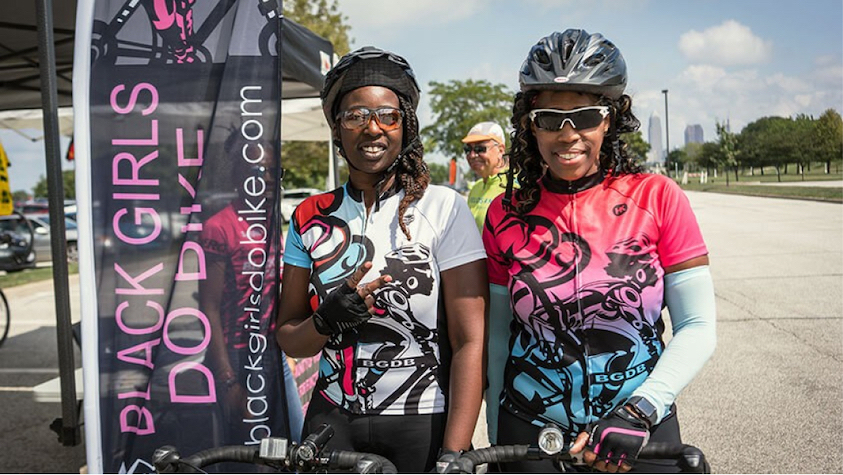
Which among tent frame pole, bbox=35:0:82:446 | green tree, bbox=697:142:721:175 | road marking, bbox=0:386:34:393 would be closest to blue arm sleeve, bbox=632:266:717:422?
tent frame pole, bbox=35:0:82:446

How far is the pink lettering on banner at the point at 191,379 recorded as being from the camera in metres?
2.54

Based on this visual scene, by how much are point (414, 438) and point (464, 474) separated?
45cm

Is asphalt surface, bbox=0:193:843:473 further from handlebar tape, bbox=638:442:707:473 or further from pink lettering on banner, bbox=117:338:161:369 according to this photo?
handlebar tape, bbox=638:442:707:473

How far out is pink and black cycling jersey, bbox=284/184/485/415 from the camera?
1.90m

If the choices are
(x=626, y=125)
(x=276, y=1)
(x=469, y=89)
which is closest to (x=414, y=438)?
(x=626, y=125)

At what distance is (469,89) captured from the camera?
3462 centimetres

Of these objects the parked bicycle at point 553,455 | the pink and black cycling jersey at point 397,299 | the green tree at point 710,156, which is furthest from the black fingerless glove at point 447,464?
the green tree at point 710,156

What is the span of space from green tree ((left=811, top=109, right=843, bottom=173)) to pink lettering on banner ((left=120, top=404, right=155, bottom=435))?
11.0 m

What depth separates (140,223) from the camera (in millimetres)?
2537

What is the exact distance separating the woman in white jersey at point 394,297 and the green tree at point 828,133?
10.6m

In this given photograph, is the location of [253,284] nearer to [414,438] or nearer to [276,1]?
[414,438]

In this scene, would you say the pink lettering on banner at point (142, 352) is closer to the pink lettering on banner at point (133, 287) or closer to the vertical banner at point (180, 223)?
the vertical banner at point (180, 223)

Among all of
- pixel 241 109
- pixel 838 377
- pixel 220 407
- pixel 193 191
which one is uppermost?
pixel 241 109

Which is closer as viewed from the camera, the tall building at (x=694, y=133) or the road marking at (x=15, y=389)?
the road marking at (x=15, y=389)
